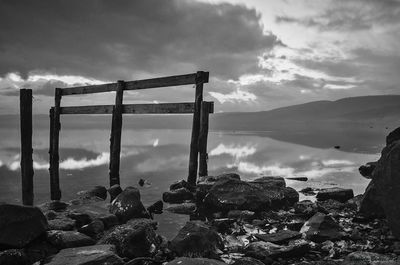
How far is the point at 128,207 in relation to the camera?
773 centimetres

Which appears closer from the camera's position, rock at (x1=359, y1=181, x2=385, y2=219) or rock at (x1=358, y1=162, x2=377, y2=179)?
rock at (x1=359, y1=181, x2=385, y2=219)

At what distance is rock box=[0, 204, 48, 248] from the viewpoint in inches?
202

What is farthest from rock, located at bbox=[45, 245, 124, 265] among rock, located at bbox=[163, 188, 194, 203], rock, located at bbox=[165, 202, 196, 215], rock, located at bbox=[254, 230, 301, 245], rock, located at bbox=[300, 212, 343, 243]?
rock, located at bbox=[163, 188, 194, 203]

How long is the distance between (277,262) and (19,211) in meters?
4.13

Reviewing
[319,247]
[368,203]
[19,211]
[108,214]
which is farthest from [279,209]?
[19,211]

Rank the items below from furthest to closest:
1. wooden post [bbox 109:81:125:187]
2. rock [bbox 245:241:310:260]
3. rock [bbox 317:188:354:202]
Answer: wooden post [bbox 109:81:125:187] → rock [bbox 317:188:354:202] → rock [bbox 245:241:310:260]

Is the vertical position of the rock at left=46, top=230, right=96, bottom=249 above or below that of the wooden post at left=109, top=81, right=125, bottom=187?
below

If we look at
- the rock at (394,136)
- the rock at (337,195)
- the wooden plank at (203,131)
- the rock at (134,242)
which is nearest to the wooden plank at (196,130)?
the wooden plank at (203,131)

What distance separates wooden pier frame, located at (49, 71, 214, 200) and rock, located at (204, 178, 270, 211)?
160 centimetres

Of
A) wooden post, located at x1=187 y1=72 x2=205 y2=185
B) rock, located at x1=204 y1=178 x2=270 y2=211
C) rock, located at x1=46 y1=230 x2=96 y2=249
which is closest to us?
rock, located at x1=46 y1=230 x2=96 y2=249

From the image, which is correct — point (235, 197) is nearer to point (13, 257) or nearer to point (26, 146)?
point (13, 257)

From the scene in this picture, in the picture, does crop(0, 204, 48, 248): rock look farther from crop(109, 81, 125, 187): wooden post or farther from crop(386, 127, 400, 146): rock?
crop(386, 127, 400, 146): rock

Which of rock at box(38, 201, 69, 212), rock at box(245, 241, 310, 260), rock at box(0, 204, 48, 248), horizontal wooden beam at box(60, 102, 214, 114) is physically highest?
horizontal wooden beam at box(60, 102, 214, 114)

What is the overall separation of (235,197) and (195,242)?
318 cm
